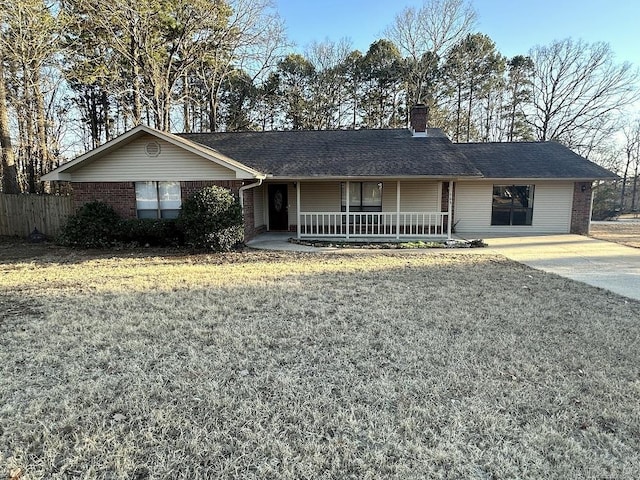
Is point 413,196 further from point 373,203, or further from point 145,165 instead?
point 145,165

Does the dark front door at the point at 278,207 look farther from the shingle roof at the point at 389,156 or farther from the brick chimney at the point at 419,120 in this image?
the brick chimney at the point at 419,120

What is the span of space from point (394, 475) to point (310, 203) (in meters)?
12.8

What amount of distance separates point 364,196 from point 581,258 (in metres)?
7.39

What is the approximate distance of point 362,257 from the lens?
9.90m

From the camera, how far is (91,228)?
10.8 metres

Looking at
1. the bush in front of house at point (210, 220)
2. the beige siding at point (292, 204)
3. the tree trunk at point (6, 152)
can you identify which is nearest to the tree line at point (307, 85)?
the tree trunk at point (6, 152)

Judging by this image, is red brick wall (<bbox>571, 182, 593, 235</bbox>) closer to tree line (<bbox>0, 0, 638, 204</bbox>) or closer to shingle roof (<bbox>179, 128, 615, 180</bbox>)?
shingle roof (<bbox>179, 128, 615, 180</bbox>)

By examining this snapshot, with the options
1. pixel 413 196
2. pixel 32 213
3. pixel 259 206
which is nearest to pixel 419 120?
pixel 413 196

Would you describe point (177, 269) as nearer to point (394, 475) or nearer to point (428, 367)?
point (428, 367)

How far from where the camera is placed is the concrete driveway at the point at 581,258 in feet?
23.8

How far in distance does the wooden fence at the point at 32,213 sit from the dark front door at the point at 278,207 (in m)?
7.12

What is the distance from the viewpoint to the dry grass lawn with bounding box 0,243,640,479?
2.39 m

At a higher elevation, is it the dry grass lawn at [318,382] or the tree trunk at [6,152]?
the tree trunk at [6,152]

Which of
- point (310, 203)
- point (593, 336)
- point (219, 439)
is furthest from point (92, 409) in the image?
point (310, 203)
